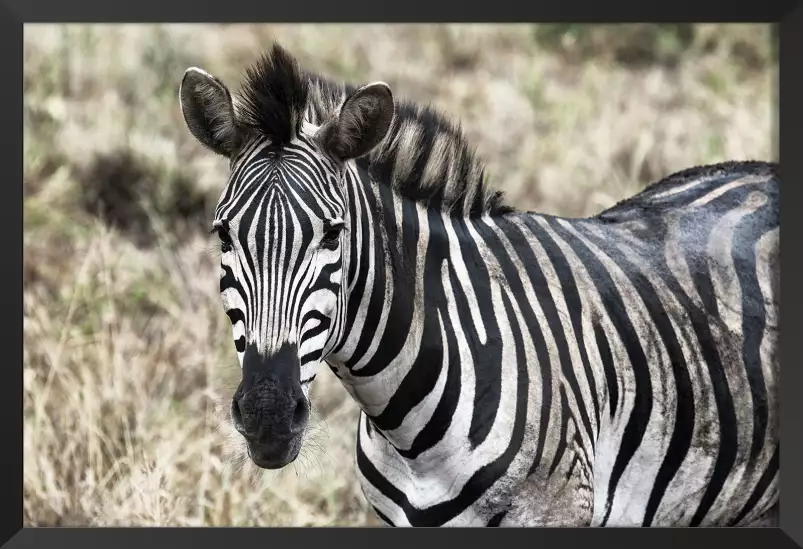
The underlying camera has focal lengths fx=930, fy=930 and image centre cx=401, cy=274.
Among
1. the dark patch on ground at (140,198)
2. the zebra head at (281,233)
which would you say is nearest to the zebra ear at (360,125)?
the zebra head at (281,233)

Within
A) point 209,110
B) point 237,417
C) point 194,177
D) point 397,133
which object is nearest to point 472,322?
point 397,133

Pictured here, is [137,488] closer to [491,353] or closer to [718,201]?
[491,353]

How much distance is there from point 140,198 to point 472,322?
10.3 ft

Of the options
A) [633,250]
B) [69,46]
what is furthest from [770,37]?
[69,46]

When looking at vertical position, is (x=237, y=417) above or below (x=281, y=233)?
below

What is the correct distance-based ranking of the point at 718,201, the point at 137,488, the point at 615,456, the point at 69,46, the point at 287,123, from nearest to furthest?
the point at 287,123, the point at 615,456, the point at 718,201, the point at 137,488, the point at 69,46

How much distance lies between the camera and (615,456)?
392 centimetres

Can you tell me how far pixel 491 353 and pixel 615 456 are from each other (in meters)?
0.76

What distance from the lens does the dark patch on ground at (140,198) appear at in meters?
5.80

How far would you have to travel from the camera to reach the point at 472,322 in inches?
145

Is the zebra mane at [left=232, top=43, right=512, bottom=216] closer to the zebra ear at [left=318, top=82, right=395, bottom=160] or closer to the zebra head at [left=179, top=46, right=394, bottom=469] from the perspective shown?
the zebra head at [left=179, top=46, right=394, bottom=469]

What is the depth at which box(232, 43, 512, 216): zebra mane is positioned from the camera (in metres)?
3.35
